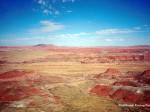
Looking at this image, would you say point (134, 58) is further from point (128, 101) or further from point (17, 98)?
point (17, 98)

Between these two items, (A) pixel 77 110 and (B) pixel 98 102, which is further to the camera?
(B) pixel 98 102

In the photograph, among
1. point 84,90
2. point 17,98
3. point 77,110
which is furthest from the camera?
point 84,90

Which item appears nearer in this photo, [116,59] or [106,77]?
[106,77]

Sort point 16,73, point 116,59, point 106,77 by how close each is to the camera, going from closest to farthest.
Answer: point 106,77, point 16,73, point 116,59

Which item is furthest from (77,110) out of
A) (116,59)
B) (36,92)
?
(116,59)

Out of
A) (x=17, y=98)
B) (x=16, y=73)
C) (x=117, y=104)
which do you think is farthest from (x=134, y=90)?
(x=16, y=73)

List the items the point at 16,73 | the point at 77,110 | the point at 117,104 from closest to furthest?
the point at 77,110 < the point at 117,104 < the point at 16,73

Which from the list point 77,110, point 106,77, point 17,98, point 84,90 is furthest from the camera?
point 106,77

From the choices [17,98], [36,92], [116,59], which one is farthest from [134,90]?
[116,59]

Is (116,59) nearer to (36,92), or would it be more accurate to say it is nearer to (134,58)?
(134,58)
